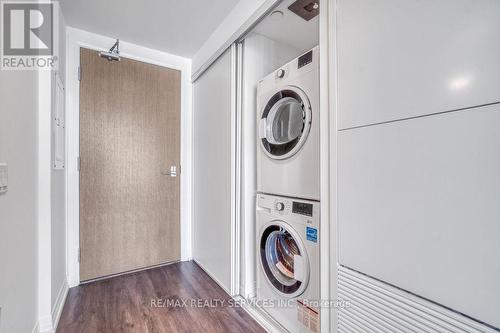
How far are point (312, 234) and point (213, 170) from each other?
4.09 ft

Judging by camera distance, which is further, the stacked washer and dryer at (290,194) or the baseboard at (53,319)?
the baseboard at (53,319)

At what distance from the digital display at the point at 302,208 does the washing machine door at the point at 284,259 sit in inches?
4.8

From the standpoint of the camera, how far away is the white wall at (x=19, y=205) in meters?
1.00

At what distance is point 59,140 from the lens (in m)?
1.83

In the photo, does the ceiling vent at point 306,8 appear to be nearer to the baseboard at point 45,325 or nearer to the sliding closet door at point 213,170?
the sliding closet door at point 213,170

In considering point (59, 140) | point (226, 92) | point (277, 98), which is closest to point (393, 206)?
point (277, 98)

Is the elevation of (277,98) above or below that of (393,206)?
above

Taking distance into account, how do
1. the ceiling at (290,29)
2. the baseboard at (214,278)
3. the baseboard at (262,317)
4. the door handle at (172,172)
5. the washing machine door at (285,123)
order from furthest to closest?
the door handle at (172,172) < the baseboard at (214,278) < the ceiling at (290,29) < the baseboard at (262,317) < the washing machine door at (285,123)

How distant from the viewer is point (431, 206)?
0.80m

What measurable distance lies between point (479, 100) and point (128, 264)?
9.27 feet

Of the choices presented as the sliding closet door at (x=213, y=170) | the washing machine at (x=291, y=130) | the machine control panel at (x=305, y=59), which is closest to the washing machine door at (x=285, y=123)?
the washing machine at (x=291, y=130)

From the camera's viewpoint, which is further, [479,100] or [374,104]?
[374,104]

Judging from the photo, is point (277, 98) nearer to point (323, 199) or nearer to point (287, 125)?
point (287, 125)

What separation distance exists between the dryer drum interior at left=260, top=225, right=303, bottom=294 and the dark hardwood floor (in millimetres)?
365
